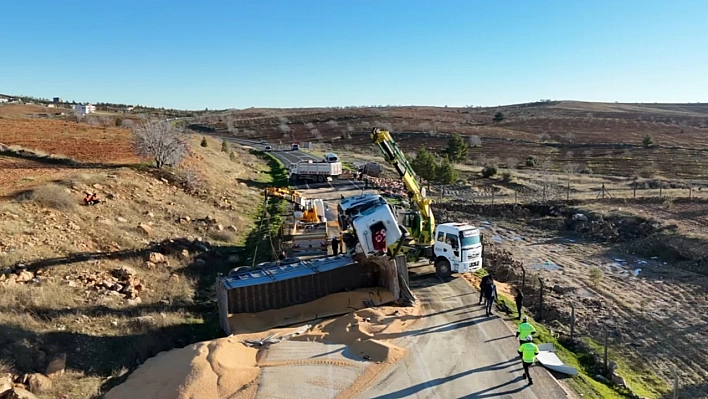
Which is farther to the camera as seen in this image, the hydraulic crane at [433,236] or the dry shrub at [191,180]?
the dry shrub at [191,180]

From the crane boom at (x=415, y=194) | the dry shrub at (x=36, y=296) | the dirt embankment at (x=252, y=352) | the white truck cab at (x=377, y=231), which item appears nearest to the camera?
the dirt embankment at (x=252, y=352)

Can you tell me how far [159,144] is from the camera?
34438 mm

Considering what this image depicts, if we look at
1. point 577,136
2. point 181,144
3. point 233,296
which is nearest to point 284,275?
point 233,296

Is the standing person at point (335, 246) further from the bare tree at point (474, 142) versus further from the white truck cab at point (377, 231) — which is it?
the bare tree at point (474, 142)

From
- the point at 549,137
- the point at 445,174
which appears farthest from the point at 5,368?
the point at 549,137

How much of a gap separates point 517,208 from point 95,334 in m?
29.5

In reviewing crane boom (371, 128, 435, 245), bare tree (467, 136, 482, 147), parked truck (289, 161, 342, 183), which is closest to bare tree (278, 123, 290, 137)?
bare tree (467, 136, 482, 147)

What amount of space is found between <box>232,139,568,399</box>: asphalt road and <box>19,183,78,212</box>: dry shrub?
44.8 ft

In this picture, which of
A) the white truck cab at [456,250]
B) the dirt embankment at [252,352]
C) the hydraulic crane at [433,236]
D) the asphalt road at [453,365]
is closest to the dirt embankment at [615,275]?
the white truck cab at [456,250]

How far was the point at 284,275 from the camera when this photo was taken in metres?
17.3

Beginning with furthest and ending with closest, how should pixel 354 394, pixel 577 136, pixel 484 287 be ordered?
Result: pixel 577 136
pixel 484 287
pixel 354 394

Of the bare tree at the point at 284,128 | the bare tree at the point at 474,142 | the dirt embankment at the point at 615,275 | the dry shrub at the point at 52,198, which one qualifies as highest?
the bare tree at the point at 284,128

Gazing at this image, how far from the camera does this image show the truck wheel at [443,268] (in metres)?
20.4

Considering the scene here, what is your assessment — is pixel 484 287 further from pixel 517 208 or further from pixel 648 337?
pixel 517 208
